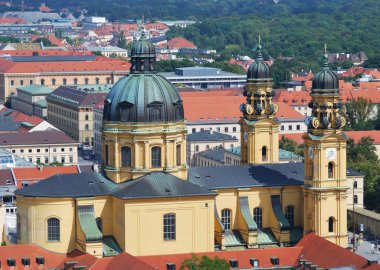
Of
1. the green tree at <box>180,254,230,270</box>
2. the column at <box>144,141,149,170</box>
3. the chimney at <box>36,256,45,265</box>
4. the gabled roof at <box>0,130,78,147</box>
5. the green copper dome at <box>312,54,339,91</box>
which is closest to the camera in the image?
the green tree at <box>180,254,230,270</box>

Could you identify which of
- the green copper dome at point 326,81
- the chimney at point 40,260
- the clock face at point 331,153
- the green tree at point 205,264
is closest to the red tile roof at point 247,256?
the green tree at point 205,264

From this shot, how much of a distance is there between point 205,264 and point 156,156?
406 inches

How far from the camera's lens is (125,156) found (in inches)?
3255

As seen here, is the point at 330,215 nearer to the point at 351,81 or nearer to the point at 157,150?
the point at 157,150

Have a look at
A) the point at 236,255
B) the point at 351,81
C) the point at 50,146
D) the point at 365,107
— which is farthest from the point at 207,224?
the point at 351,81

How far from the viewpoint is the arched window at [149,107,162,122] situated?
82188mm

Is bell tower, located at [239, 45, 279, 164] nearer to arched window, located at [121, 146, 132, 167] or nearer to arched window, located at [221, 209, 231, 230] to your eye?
arched window, located at [221, 209, 231, 230]

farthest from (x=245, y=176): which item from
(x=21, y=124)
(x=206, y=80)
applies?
(x=206, y=80)

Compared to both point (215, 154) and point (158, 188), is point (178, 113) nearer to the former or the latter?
point (158, 188)

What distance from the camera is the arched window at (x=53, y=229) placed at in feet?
266

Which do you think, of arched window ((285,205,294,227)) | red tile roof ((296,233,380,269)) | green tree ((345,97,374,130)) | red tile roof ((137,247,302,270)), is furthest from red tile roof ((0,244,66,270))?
green tree ((345,97,374,130))

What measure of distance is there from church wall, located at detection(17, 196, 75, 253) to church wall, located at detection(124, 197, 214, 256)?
3.15m

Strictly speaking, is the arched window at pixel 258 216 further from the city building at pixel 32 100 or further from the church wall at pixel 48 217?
the city building at pixel 32 100

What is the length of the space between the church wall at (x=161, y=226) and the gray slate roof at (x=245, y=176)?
3.31m
